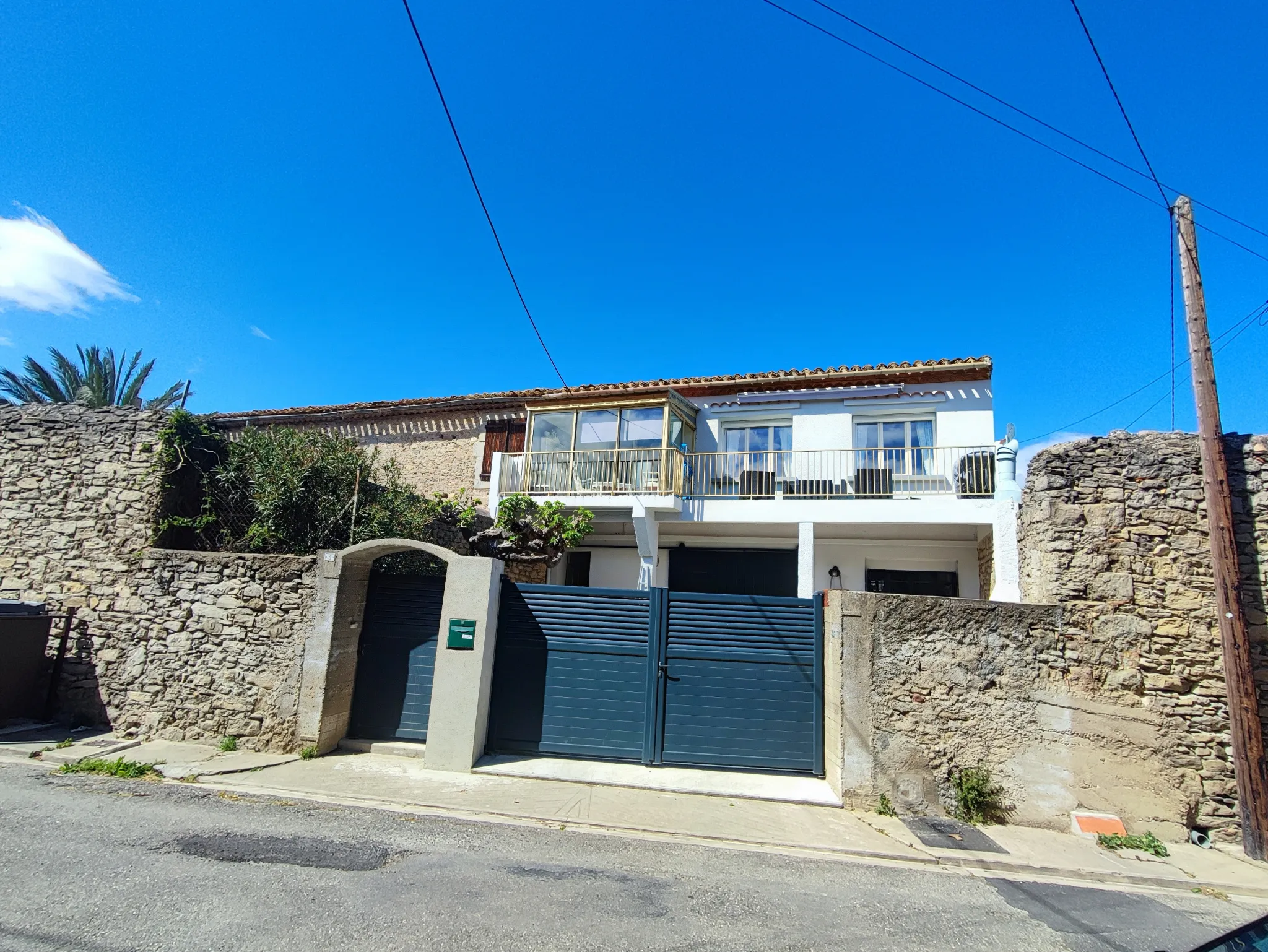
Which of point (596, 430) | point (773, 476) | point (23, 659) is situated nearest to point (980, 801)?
point (773, 476)

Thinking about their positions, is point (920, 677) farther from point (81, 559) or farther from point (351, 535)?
point (81, 559)

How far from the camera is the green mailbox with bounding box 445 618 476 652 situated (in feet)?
22.6

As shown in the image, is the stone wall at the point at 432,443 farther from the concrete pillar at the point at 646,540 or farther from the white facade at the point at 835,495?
the concrete pillar at the point at 646,540

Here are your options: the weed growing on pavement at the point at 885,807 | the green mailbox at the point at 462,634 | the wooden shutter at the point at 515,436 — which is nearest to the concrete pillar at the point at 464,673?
the green mailbox at the point at 462,634

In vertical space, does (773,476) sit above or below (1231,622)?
above

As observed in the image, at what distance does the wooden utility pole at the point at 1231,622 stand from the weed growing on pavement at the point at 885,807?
9.59ft

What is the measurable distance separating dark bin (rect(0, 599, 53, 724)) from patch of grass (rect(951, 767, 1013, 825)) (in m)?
10.4

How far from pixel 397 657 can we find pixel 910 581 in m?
11.0

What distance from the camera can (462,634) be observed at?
6.93m

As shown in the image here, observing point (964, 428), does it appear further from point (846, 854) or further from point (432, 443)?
point (432, 443)

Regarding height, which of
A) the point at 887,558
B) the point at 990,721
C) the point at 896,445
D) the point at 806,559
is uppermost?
the point at 896,445

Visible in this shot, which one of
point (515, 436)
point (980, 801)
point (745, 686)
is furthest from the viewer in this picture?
point (515, 436)

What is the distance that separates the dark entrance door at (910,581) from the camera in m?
13.5

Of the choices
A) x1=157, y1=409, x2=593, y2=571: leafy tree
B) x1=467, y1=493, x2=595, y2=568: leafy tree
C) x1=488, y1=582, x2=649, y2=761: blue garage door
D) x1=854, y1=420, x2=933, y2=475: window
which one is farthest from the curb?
Answer: x1=854, y1=420, x2=933, y2=475: window
